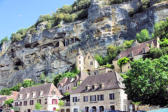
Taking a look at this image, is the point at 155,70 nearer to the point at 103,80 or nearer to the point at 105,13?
the point at 103,80

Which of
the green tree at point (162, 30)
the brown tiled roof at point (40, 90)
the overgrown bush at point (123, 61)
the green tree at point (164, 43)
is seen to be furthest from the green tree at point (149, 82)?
the green tree at point (162, 30)

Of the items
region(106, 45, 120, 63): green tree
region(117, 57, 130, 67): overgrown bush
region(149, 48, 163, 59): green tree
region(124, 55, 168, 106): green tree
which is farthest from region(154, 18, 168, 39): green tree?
region(124, 55, 168, 106): green tree

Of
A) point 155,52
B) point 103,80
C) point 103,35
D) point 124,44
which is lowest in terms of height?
point 103,80

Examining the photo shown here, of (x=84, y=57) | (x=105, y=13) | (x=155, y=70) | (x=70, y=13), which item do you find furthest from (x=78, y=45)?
(x=155, y=70)

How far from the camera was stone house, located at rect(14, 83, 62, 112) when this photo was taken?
4478 cm

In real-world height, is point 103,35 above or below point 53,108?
above

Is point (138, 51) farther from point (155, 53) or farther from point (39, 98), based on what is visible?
point (39, 98)

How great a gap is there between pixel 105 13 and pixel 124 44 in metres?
14.6

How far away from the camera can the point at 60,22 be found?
282 ft

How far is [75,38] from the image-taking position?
78.5 meters

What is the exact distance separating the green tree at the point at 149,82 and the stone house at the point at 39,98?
794 inches

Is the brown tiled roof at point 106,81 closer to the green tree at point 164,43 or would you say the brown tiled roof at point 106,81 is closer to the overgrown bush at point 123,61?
the overgrown bush at point 123,61

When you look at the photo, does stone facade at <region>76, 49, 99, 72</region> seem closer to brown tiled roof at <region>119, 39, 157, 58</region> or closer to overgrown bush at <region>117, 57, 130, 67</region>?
brown tiled roof at <region>119, 39, 157, 58</region>

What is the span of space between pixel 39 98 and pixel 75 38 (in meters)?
36.2
